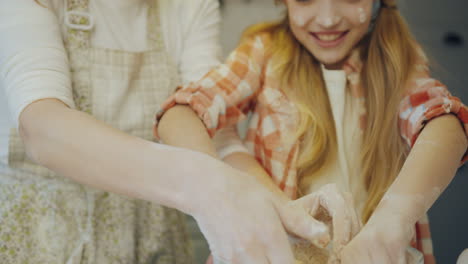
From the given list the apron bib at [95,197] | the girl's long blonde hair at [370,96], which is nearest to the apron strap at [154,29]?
the apron bib at [95,197]

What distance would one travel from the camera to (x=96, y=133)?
26.3 inches

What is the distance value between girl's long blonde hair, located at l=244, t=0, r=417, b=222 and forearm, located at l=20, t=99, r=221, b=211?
1.02 ft

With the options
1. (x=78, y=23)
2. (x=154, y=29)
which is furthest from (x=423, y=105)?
(x=78, y=23)

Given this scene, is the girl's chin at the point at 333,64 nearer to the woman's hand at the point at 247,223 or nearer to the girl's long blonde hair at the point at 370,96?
the girl's long blonde hair at the point at 370,96

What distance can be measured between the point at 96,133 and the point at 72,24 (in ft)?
0.88

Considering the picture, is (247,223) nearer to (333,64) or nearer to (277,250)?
(277,250)

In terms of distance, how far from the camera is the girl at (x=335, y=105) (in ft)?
2.66

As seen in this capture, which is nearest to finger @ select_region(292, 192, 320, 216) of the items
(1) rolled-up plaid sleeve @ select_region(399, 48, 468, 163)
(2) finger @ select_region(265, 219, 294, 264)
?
(2) finger @ select_region(265, 219, 294, 264)

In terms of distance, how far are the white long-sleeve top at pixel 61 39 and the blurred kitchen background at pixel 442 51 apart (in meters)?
0.13

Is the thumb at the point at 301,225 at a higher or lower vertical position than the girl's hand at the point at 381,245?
higher

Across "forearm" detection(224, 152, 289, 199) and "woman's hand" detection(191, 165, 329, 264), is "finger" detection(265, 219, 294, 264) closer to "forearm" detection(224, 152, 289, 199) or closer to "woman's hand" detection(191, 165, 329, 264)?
"woman's hand" detection(191, 165, 329, 264)

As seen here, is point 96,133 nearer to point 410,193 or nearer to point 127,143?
point 127,143

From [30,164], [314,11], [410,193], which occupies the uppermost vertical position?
[314,11]

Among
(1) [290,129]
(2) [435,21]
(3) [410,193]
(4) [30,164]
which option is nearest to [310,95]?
(1) [290,129]
